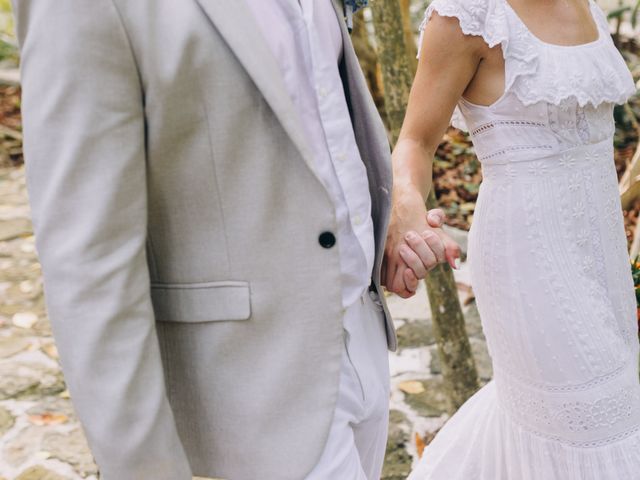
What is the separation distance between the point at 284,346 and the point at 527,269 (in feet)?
3.01

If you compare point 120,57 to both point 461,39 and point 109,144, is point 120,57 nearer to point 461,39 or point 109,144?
point 109,144

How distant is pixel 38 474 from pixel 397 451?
4.64ft

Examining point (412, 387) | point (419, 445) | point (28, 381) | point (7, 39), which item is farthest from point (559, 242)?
point (7, 39)

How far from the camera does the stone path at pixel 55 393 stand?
147 inches

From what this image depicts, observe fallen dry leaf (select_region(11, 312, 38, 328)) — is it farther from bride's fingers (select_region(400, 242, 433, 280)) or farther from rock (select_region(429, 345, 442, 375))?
bride's fingers (select_region(400, 242, 433, 280))

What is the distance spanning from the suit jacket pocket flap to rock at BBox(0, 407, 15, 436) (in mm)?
2685

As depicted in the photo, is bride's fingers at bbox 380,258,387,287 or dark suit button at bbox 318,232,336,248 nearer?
dark suit button at bbox 318,232,336,248

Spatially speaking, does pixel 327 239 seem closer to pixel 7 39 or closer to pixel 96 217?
pixel 96 217

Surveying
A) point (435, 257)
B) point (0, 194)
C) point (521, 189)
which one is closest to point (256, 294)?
point (435, 257)

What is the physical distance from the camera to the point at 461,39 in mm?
2262

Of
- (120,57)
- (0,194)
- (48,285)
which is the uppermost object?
(120,57)

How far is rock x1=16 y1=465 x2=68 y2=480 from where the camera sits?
3658 mm

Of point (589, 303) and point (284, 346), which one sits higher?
point (284, 346)

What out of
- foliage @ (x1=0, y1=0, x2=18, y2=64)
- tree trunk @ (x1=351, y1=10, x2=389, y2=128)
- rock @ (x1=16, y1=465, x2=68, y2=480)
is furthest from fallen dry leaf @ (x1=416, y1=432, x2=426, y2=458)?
foliage @ (x1=0, y1=0, x2=18, y2=64)
